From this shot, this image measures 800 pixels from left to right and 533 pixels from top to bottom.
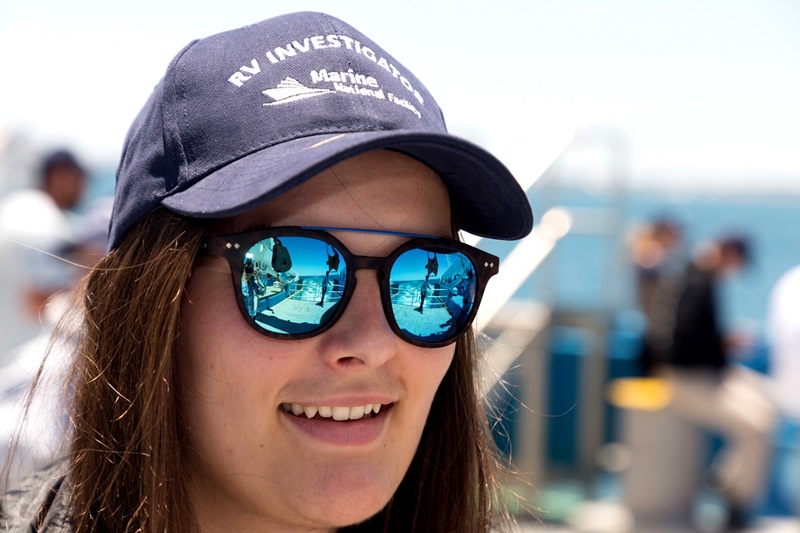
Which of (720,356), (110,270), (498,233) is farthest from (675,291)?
(110,270)

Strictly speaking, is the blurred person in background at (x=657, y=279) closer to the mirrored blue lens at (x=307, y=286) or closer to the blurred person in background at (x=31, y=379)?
the blurred person in background at (x=31, y=379)

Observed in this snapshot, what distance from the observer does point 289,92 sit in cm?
127

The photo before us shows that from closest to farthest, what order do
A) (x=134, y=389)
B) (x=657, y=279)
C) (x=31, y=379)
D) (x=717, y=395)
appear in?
(x=134, y=389) → (x=31, y=379) → (x=717, y=395) → (x=657, y=279)

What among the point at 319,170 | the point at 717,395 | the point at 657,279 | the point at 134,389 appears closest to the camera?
the point at 319,170

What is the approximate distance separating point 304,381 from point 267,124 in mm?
358

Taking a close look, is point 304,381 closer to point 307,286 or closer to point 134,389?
point 307,286

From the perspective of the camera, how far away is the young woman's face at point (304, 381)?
4.10 feet

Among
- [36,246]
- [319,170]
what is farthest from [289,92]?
[36,246]

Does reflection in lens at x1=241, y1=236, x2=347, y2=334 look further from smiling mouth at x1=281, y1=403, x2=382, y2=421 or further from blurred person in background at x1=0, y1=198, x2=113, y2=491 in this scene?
blurred person in background at x1=0, y1=198, x2=113, y2=491

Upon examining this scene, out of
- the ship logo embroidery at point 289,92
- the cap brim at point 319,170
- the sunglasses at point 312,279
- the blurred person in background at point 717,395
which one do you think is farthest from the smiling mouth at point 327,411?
the blurred person in background at point 717,395

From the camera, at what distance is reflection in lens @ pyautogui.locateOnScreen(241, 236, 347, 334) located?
124cm

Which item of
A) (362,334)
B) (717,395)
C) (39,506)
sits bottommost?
(717,395)

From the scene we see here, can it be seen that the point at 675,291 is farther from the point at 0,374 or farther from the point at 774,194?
the point at 774,194

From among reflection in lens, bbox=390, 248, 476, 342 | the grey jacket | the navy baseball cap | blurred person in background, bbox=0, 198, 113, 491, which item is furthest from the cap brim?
blurred person in background, bbox=0, 198, 113, 491
